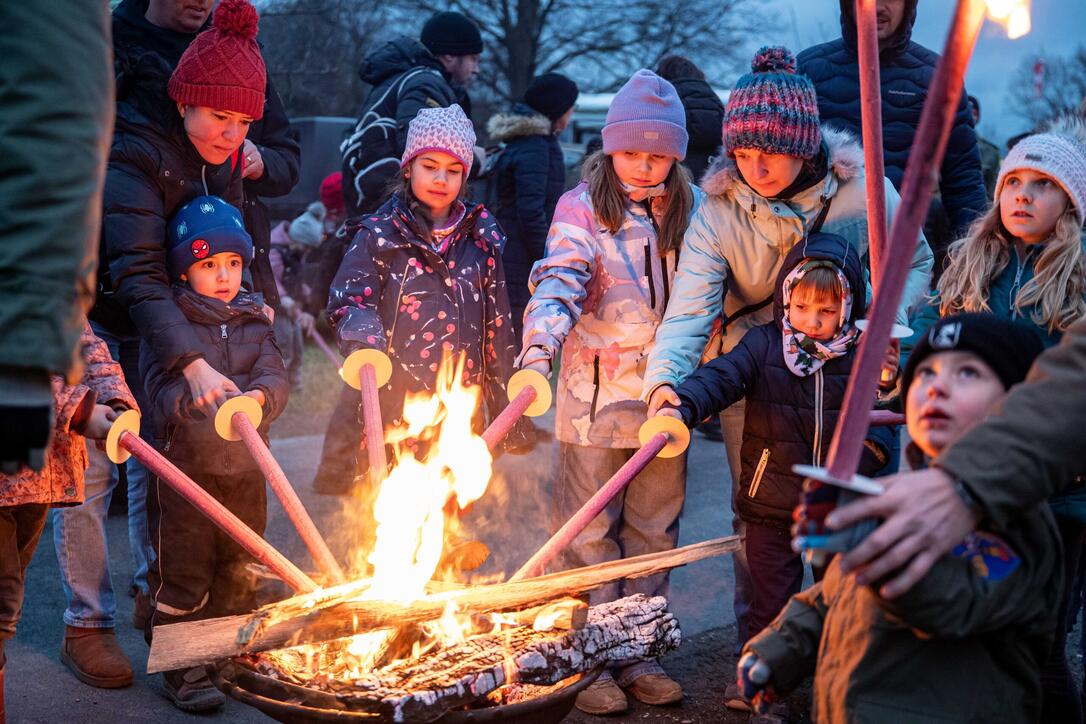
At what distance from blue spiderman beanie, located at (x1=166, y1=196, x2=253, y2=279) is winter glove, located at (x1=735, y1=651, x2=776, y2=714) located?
2.44 metres

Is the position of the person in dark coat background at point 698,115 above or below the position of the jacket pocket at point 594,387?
above

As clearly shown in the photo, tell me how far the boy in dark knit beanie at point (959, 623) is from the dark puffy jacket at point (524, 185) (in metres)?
4.64

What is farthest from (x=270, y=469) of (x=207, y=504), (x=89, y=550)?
(x=89, y=550)

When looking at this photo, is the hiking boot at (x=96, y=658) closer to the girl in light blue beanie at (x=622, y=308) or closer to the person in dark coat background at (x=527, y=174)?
the girl in light blue beanie at (x=622, y=308)

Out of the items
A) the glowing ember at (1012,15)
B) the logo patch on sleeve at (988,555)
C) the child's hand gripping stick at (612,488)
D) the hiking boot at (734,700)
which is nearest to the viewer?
the glowing ember at (1012,15)

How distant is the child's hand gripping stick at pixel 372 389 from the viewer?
3.15 m

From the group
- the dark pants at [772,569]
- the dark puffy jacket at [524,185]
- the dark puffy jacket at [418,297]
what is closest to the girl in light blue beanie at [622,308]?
the dark puffy jacket at [418,297]

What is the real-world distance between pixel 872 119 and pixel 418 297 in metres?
2.20

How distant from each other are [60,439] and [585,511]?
5.00 feet

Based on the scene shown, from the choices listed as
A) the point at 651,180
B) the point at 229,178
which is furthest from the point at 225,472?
the point at 651,180

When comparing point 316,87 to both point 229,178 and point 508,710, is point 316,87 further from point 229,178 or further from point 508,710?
point 508,710

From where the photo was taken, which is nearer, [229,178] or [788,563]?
[788,563]

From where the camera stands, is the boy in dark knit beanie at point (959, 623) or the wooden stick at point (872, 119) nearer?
the boy in dark knit beanie at point (959, 623)

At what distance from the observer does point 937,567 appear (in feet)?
6.36
